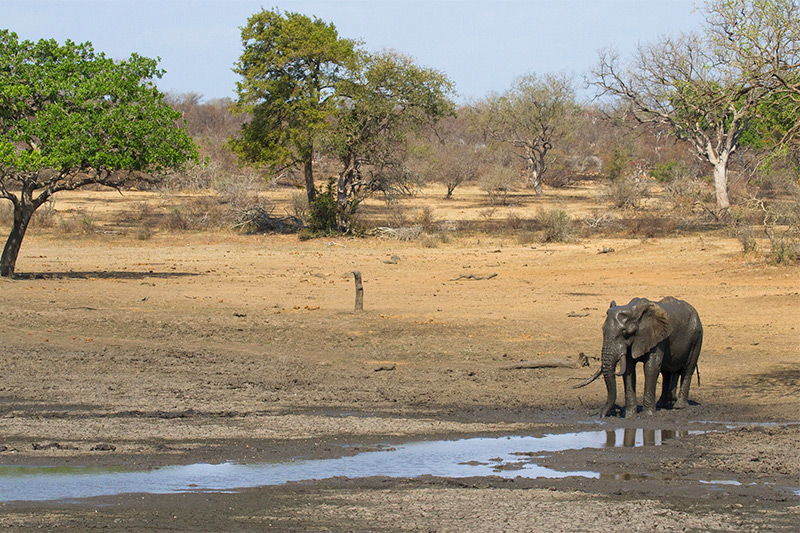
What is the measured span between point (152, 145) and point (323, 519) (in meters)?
14.7

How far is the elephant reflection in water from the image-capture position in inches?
330

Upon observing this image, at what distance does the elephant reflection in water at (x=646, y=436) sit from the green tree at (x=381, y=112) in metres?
23.5

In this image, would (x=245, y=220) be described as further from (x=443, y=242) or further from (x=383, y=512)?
(x=383, y=512)

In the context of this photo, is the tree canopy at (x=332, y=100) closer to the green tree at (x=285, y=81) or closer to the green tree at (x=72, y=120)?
the green tree at (x=285, y=81)

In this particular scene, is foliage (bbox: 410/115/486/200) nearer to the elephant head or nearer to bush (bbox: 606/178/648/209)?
bush (bbox: 606/178/648/209)

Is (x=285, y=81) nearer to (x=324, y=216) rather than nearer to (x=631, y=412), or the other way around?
(x=324, y=216)

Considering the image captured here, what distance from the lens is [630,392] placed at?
9375 mm

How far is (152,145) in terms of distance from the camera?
19.2 metres

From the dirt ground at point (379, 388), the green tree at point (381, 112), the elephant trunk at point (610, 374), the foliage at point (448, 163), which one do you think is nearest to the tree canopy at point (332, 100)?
the green tree at point (381, 112)

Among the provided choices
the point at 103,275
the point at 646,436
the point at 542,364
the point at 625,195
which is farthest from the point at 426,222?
the point at 646,436

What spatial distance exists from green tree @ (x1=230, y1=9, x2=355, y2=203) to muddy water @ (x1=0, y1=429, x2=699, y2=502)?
79.7ft

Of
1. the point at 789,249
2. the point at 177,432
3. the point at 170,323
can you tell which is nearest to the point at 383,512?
the point at 177,432

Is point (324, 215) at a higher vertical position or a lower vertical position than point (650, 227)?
higher

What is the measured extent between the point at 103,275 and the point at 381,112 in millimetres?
13345
